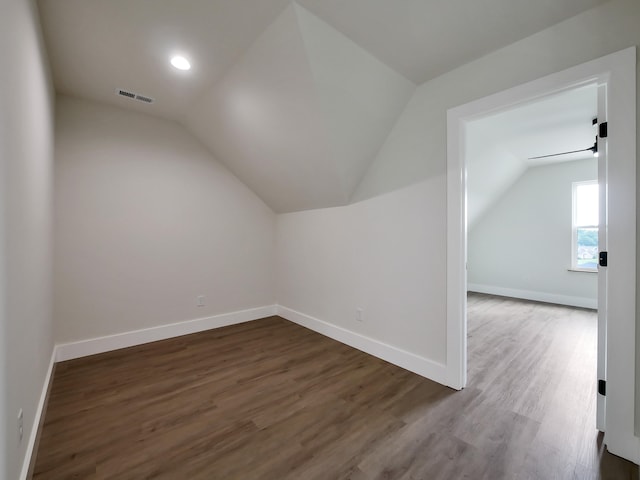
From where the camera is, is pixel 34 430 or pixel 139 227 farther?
pixel 139 227

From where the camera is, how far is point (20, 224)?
1.31m

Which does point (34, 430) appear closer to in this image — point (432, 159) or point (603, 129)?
point (432, 159)

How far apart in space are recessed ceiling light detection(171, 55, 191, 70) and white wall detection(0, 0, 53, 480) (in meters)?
0.78

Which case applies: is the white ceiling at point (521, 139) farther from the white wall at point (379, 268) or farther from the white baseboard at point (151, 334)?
the white baseboard at point (151, 334)

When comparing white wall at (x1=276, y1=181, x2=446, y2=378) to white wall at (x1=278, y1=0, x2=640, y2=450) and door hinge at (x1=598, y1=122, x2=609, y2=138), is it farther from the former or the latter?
door hinge at (x1=598, y1=122, x2=609, y2=138)

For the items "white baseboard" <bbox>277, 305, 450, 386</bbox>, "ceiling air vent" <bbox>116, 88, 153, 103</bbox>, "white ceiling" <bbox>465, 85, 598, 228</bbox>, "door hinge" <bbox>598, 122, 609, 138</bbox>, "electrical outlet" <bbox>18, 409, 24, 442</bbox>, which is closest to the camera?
"electrical outlet" <bbox>18, 409, 24, 442</bbox>

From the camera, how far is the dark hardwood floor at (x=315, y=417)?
1.44 m

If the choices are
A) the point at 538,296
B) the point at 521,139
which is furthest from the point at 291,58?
the point at 538,296

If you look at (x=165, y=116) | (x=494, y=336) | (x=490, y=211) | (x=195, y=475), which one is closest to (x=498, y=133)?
(x=494, y=336)

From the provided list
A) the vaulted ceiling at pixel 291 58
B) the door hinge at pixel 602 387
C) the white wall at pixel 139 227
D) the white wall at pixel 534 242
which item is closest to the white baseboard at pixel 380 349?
the door hinge at pixel 602 387

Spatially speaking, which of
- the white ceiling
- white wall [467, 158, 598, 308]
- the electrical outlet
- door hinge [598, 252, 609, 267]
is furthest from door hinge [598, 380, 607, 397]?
white wall [467, 158, 598, 308]

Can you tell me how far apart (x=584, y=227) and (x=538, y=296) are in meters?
1.45

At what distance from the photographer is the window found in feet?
15.8

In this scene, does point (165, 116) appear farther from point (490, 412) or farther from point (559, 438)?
point (559, 438)
